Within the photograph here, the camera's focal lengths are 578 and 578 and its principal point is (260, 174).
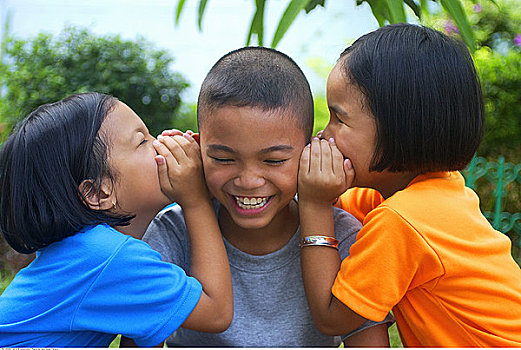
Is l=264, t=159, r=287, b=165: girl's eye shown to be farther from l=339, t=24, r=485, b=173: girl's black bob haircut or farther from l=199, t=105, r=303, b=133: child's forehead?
l=339, t=24, r=485, b=173: girl's black bob haircut

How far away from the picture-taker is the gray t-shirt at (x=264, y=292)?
211cm

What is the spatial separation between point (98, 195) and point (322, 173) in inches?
29.1

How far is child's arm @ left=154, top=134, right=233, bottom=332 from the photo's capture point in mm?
1874

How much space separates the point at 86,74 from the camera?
6.21m

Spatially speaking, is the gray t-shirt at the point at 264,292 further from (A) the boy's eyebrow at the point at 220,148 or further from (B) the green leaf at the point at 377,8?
(B) the green leaf at the point at 377,8

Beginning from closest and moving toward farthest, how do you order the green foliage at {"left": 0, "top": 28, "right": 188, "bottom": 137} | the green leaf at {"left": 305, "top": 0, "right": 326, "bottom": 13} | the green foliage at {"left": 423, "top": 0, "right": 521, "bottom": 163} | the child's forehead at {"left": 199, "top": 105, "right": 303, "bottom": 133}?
1. the child's forehead at {"left": 199, "top": 105, "right": 303, "bottom": 133}
2. the green leaf at {"left": 305, "top": 0, "right": 326, "bottom": 13}
3. the green foliage at {"left": 0, "top": 28, "right": 188, "bottom": 137}
4. the green foliage at {"left": 423, "top": 0, "right": 521, "bottom": 163}

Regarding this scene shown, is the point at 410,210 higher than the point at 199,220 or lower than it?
higher

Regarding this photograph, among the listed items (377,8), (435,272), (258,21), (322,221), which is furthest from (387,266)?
(258,21)

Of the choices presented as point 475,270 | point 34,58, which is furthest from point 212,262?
point 34,58

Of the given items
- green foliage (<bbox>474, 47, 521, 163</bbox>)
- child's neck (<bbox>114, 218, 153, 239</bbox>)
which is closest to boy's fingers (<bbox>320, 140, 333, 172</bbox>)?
child's neck (<bbox>114, 218, 153, 239</bbox>)

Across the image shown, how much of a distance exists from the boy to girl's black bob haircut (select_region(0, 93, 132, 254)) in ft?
1.19

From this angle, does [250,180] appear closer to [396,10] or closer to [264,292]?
[264,292]

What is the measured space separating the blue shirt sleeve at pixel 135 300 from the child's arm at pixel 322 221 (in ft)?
1.33

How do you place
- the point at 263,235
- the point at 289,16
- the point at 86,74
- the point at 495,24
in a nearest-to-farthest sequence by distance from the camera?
the point at 263,235 < the point at 289,16 < the point at 86,74 < the point at 495,24
